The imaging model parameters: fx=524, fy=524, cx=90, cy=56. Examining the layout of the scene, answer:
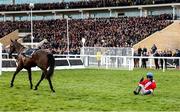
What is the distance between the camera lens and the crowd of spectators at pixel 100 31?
170 ft

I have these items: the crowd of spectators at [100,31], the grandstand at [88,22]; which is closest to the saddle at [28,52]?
the grandstand at [88,22]

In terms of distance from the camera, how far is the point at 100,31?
57031mm

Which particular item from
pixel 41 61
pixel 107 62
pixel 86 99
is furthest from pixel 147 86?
pixel 107 62

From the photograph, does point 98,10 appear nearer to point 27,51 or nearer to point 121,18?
point 121,18

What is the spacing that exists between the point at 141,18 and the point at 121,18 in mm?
3348

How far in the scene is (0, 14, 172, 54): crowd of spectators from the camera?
51812 mm

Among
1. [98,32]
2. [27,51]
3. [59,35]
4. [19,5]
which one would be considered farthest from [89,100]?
[19,5]

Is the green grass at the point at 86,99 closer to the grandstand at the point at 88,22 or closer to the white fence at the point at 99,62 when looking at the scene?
the white fence at the point at 99,62

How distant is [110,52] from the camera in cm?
3441

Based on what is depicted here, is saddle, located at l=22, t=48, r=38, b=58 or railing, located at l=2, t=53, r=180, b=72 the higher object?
saddle, located at l=22, t=48, r=38, b=58

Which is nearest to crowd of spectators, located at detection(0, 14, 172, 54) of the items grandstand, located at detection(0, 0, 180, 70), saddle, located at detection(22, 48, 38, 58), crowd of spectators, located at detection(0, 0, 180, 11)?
grandstand, located at detection(0, 0, 180, 70)

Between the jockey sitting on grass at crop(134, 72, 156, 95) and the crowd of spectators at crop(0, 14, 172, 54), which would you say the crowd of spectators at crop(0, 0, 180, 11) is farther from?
the jockey sitting on grass at crop(134, 72, 156, 95)

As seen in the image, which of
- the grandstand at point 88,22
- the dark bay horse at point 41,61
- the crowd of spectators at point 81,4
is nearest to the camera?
the dark bay horse at point 41,61

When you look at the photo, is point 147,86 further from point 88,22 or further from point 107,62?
point 88,22
